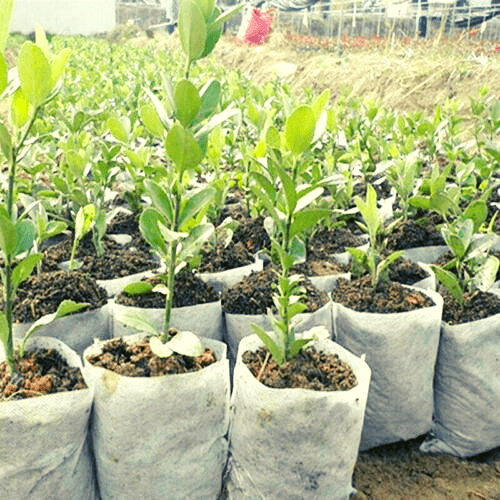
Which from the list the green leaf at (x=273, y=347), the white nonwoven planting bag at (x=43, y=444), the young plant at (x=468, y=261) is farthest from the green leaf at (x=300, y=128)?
the white nonwoven planting bag at (x=43, y=444)

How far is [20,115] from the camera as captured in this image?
1.38 meters

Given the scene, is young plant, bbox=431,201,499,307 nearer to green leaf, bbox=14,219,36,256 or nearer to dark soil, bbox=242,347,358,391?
dark soil, bbox=242,347,358,391

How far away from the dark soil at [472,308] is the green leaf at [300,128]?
840 mm

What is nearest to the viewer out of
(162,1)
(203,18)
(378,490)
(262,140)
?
(203,18)

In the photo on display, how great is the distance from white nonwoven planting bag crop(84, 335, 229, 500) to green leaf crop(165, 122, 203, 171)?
521 millimetres

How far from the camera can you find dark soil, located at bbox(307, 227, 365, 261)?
99.1 inches

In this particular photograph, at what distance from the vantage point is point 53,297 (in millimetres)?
1896

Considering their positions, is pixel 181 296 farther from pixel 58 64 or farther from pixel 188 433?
pixel 58 64

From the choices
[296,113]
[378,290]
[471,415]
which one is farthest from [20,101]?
[471,415]

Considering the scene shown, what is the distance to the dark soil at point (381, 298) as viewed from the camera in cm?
196

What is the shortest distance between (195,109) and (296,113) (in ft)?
0.84

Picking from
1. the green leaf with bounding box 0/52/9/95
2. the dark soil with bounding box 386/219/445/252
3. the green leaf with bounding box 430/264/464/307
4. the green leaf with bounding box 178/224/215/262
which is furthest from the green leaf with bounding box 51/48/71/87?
the dark soil with bounding box 386/219/445/252

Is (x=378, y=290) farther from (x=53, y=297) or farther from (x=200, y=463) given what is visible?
(x=53, y=297)

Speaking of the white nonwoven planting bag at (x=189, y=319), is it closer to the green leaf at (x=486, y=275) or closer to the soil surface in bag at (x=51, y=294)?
the soil surface in bag at (x=51, y=294)
